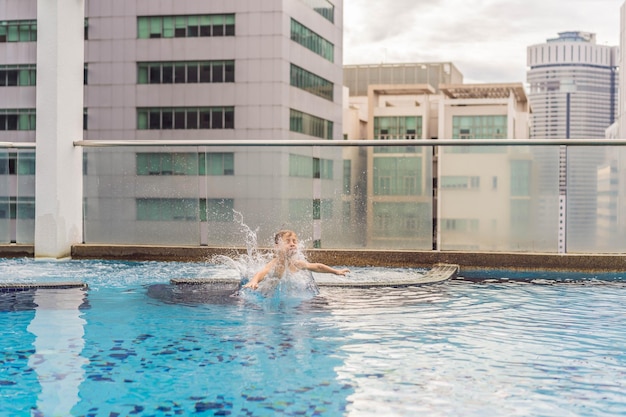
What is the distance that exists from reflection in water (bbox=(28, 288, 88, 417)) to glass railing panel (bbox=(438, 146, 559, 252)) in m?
5.72

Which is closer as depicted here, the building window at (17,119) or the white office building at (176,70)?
the white office building at (176,70)

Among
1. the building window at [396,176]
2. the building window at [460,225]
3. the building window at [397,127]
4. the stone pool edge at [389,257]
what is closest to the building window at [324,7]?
the building window at [397,127]

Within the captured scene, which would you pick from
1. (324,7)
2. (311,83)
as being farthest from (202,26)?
(324,7)

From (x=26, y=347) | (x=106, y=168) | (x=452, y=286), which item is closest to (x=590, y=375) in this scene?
(x=26, y=347)

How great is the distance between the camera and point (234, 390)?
524 cm

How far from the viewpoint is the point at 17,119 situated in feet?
227

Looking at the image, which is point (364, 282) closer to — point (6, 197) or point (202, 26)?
point (6, 197)

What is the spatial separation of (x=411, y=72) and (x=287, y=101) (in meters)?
62.4

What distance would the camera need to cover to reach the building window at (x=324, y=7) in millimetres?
74562

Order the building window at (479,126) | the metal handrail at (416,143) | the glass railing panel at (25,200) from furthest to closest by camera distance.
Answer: the building window at (479,126) < the glass railing panel at (25,200) < the metal handrail at (416,143)

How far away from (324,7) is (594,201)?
221 feet

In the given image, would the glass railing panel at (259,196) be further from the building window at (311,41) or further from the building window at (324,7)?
the building window at (324,7)

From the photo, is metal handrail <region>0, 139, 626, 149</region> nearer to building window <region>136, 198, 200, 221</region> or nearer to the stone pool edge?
building window <region>136, 198, 200, 221</region>

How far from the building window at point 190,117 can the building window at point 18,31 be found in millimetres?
10804
